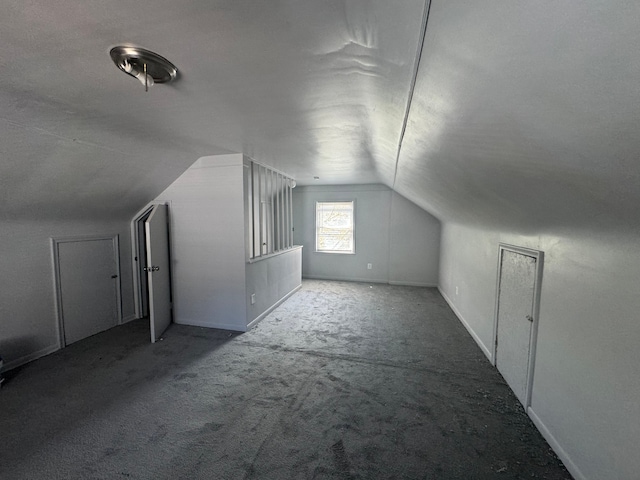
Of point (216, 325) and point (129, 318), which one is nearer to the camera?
point (216, 325)

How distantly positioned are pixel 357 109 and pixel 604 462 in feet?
7.63

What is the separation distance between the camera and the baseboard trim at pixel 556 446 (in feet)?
4.98

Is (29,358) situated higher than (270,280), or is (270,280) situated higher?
(270,280)

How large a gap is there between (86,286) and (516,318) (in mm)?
4620

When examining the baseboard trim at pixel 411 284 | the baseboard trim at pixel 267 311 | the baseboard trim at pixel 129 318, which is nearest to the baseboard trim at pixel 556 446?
Result: the baseboard trim at pixel 267 311

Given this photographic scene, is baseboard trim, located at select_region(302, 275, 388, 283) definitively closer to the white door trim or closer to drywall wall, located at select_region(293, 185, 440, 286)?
drywall wall, located at select_region(293, 185, 440, 286)

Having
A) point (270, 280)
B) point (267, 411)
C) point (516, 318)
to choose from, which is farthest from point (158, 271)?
point (516, 318)

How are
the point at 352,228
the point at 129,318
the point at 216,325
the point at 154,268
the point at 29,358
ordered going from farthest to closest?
the point at 352,228 → the point at 129,318 → the point at 216,325 → the point at 154,268 → the point at 29,358

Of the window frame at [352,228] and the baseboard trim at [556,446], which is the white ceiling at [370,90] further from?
the window frame at [352,228]

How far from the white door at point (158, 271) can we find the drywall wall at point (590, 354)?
3.72 metres

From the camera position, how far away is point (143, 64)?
1293mm

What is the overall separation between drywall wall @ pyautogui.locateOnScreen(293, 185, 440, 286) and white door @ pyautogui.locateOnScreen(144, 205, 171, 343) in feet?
11.0

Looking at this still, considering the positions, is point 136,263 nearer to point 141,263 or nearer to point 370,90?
point 141,263

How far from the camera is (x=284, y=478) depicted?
152 cm
